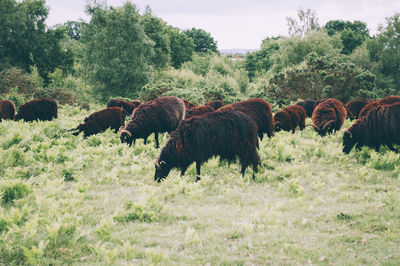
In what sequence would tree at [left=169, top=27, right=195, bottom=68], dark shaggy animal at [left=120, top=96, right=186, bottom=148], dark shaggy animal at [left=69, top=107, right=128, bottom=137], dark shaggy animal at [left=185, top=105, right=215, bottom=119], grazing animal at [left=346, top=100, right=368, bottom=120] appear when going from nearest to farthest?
dark shaggy animal at [left=120, top=96, right=186, bottom=148] → dark shaggy animal at [left=185, top=105, right=215, bottom=119] → dark shaggy animal at [left=69, top=107, right=128, bottom=137] → grazing animal at [left=346, top=100, right=368, bottom=120] → tree at [left=169, top=27, right=195, bottom=68]

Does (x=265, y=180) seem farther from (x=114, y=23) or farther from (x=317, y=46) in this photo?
(x=317, y=46)

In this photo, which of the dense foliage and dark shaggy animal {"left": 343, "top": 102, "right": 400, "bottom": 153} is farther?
dark shaggy animal {"left": 343, "top": 102, "right": 400, "bottom": 153}

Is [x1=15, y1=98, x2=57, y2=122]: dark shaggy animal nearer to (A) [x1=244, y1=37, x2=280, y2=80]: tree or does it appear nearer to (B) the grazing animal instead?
(B) the grazing animal

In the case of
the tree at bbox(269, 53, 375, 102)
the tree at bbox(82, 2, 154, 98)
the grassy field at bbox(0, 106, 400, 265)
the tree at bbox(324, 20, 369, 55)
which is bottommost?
the grassy field at bbox(0, 106, 400, 265)

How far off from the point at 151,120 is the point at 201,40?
69.8m

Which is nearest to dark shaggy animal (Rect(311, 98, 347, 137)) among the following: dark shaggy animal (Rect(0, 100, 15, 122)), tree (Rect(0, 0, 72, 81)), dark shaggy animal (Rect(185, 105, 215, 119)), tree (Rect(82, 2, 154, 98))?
dark shaggy animal (Rect(185, 105, 215, 119))

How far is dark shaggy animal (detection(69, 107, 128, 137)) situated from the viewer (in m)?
13.6

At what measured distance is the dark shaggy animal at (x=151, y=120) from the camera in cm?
1212

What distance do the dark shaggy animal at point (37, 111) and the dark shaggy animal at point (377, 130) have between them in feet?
48.5

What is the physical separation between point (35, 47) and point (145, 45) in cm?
1451

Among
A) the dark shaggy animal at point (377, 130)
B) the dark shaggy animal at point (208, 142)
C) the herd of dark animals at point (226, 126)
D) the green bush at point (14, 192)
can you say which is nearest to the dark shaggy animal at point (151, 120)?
the herd of dark animals at point (226, 126)

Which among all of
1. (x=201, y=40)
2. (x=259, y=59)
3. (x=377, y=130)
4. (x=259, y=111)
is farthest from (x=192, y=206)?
(x=201, y=40)

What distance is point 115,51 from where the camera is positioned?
33.1 metres

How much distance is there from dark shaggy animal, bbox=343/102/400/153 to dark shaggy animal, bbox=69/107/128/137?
30.8ft
